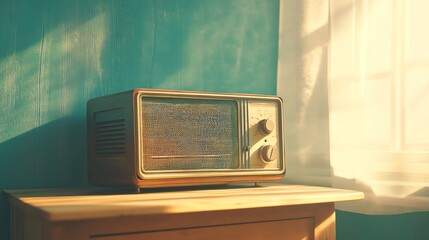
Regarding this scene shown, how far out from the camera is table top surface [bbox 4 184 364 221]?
974 mm

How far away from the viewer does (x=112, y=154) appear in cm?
135

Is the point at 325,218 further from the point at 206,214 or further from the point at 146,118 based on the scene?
the point at 146,118

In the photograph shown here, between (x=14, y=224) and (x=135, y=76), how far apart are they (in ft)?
1.78

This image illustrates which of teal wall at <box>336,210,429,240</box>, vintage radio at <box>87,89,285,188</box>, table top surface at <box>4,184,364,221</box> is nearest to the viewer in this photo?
table top surface at <box>4,184,364,221</box>

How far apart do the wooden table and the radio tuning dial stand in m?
0.16

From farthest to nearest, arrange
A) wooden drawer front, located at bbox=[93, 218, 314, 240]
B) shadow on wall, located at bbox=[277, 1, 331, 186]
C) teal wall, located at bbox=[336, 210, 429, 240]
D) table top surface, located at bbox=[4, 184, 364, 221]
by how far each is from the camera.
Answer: shadow on wall, located at bbox=[277, 1, 331, 186], teal wall, located at bbox=[336, 210, 429, 240], wooden drawer front, located at bbox=[93, 218, 314, 240], table top surface, located at bbox=[4, 184, 364, 221]

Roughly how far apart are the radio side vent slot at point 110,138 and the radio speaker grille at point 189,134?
0.07 metres

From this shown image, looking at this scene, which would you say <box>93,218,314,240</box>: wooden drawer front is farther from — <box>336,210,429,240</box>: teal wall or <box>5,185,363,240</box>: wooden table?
<box>336,210,429,240</box>: teal wall

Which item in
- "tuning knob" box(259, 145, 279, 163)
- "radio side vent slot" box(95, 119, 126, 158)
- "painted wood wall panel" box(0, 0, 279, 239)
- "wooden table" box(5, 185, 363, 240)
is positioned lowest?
"wooden table" box(5, 185, 363, 240)

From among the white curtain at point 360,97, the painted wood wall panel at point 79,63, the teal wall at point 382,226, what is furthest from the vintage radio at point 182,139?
the teal wall at point 382,226

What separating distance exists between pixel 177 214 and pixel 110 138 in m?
0.34

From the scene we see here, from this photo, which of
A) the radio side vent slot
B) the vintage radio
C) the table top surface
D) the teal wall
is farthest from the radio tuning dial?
the teal wall

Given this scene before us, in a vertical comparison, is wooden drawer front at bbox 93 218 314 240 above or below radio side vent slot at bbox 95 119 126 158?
below

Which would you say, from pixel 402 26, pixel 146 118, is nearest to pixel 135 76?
pixel 146 118
